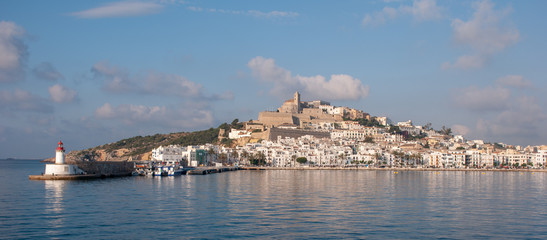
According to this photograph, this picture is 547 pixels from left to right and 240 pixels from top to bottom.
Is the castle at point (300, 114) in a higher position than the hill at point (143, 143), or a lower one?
higher

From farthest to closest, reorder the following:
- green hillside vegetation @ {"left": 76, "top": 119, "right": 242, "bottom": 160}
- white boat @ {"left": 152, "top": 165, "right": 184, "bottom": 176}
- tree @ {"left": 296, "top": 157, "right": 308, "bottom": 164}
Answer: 1. green hillside vegetation @ {"left": 76, "top": 119, "right": 242, "bottom": 160}
2. tree @ {"left": 296, "top": 157, "right": 308, "bottom": 164}
3. white boat @ {"left": 152, "top": 165, "right": 184, "bottom": 176}

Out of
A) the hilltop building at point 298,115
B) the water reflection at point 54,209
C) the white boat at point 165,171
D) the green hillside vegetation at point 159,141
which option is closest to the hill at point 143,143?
the green hillside vegetation at point 159,141

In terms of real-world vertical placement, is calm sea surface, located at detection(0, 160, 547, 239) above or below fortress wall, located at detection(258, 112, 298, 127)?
below

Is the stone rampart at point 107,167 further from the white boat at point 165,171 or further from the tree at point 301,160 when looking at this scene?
the tree at point 301,160

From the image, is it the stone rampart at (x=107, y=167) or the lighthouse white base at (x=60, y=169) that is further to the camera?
the stone rampart at (x=107, y=167)

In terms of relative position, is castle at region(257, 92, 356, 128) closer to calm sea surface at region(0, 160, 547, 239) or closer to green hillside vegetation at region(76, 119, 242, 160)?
green hillside vegetation at region(76, 119, 242, 160)

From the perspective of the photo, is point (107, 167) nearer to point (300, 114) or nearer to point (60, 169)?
point (60, 169)

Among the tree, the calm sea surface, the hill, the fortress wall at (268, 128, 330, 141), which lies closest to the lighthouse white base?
the calm sea surface

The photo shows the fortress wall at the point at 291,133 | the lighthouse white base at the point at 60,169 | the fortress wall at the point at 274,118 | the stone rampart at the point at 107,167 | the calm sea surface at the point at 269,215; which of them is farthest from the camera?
the fortress wall at the point at 274,118

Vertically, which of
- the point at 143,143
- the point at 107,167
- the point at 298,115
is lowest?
the point at 107,167

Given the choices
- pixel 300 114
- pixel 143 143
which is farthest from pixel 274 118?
pixel 143 143

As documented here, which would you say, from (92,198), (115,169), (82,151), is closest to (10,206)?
(92,198)

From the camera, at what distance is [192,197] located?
93.3 feet

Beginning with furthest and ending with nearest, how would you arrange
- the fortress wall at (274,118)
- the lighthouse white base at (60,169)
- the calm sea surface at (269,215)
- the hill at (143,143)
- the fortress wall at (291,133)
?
the fortress wall at (274,118) < the hill at (143,143) < the fortress wall at (291,133) < the lighthouse white base at (60,169) < the calm sea surface at (269,215)
